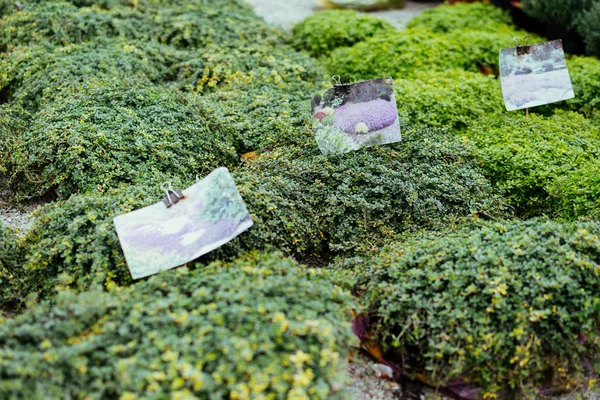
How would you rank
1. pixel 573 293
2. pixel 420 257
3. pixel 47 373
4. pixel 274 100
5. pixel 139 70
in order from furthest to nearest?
1. pixel 139 70
2. pixel 274 100
3. pixel 420 257
4. pixel 573 293
5. pixel 47 373

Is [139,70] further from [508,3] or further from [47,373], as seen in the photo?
[508,3]

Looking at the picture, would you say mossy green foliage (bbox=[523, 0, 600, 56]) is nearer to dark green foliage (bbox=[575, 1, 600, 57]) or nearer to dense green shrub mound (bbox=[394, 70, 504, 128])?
dark green foliage (bbox=[575, 1, 600, 57])

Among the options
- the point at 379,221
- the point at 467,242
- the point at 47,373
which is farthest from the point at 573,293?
the point at 47,373

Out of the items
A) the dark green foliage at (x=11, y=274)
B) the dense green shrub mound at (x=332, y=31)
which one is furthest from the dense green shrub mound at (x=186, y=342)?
the dense green shrub mound at (x=332, y=31)

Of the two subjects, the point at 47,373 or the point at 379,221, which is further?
the point at 379,221

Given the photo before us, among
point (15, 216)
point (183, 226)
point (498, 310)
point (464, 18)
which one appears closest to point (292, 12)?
point (464, 18)

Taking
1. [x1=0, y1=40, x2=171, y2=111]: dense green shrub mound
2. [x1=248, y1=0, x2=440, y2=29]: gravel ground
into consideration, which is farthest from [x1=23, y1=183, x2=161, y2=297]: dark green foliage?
[x1=248, y1=0, x2=440, y2=29]: gravel ground

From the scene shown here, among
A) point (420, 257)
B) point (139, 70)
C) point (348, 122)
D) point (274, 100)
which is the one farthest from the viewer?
point (139, 70)

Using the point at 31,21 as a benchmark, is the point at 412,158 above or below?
below
